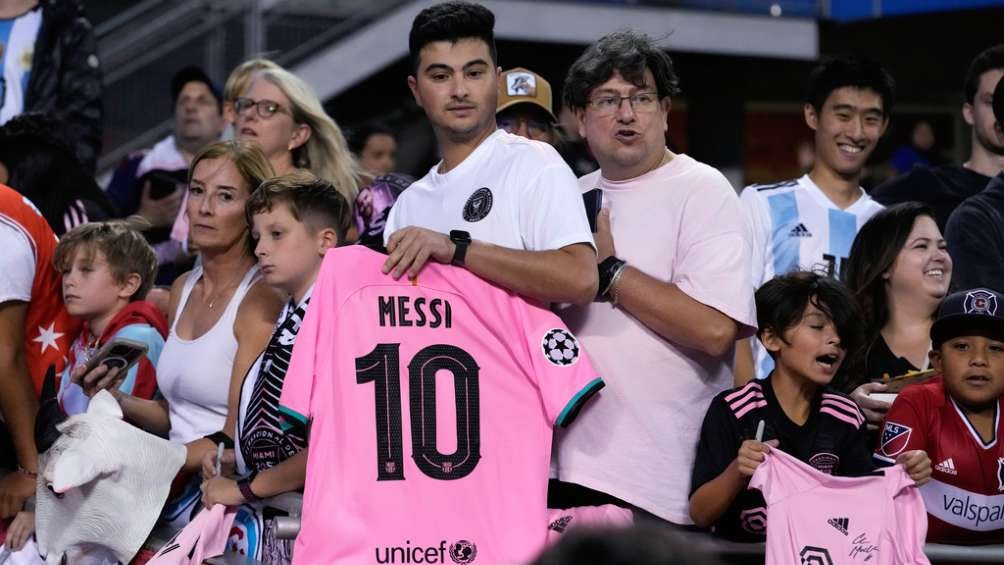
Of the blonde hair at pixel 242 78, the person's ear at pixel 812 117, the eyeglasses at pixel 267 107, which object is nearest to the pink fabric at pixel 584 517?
the eyeglasses at pixel 267 107

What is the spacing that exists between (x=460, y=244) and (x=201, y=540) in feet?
3.94

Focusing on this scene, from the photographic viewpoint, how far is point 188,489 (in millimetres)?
4617

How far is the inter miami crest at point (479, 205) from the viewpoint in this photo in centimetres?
374

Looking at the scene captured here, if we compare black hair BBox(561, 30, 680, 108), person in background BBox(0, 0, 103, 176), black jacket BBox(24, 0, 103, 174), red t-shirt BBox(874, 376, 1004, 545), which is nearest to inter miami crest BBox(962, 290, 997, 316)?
red t-shirt BBox(874, 376, 1004, 545)

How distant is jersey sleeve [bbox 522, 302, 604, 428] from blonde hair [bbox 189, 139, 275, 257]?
1.43 meters

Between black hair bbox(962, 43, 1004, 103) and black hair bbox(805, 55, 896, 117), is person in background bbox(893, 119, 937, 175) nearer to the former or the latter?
black hair bbox(962, 43, 1004, 103)

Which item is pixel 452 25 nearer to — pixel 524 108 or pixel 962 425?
pixel 524 108

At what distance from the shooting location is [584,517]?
3705 mm

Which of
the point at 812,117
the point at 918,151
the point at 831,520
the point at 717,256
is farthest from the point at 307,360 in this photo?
the point at 918,151

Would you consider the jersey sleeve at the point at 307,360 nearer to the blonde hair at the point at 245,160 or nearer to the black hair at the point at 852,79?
the blonde hair at the point at 245,160

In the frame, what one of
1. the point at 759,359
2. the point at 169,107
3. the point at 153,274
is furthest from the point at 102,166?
the point at 759,359

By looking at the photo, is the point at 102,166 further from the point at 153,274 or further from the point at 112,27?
the point at 153,274

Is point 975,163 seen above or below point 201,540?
above

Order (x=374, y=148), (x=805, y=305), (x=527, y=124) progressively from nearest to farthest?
(x=805, y=305) → (x=527, y=124) → (x=374, y=148)
